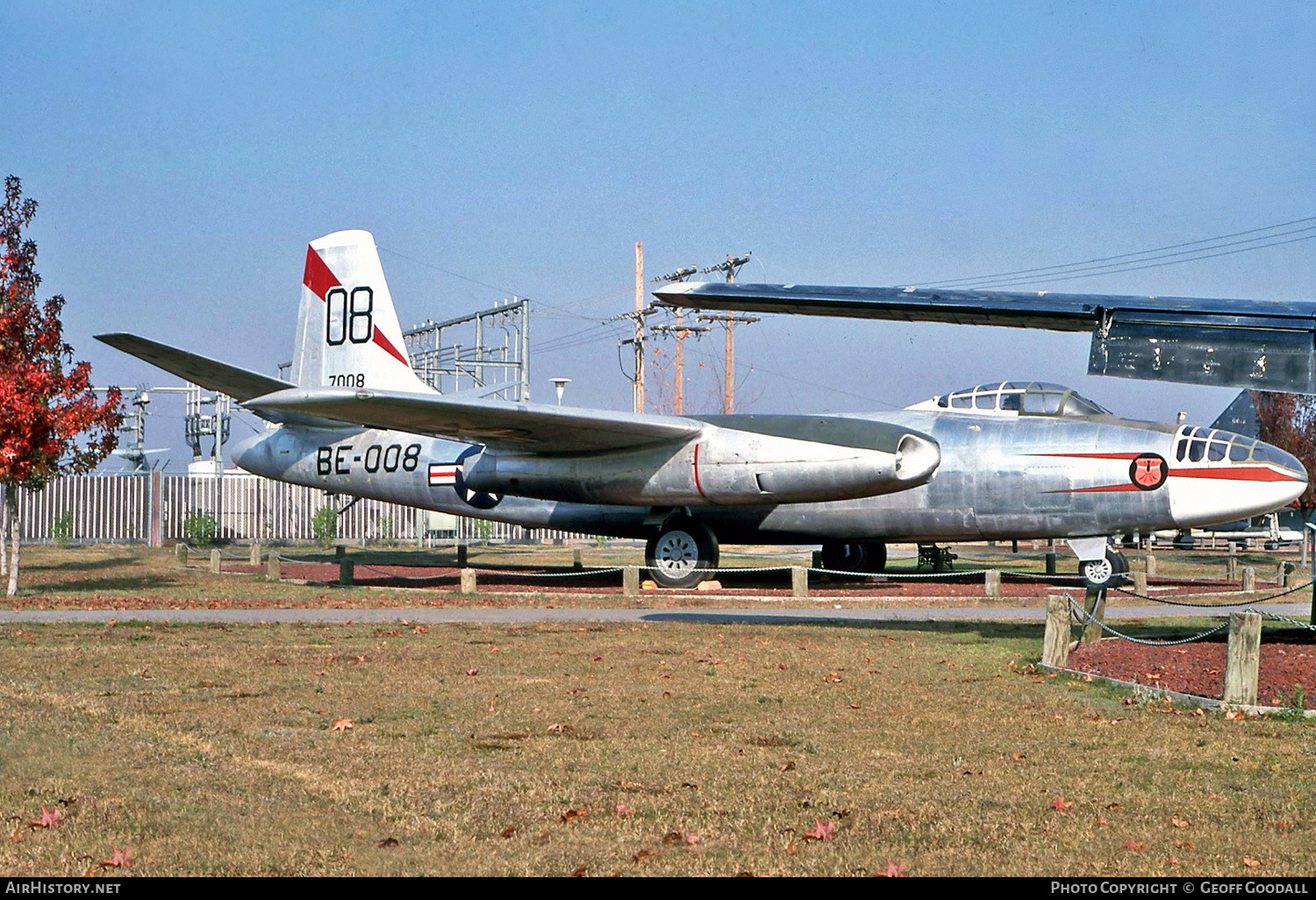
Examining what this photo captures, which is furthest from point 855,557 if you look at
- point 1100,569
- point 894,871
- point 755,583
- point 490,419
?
point 894,871

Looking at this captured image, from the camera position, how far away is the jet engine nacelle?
19688 millimetres

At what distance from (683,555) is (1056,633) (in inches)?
447

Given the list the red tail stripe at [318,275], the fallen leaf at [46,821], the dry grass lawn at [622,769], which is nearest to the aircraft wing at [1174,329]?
the dry grass lawn at [622,769]

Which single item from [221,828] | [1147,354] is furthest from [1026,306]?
[221,828]

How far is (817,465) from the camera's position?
20.0 metres

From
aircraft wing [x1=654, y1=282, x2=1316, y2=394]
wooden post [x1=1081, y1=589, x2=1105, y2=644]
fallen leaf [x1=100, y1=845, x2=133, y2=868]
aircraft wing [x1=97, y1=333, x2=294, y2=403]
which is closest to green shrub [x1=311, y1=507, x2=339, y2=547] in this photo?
aircraft wing [x1=97, y1=333, x2=294, y2=403]

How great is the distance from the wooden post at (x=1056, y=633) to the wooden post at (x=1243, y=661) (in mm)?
2187

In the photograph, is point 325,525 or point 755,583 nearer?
point 755,583

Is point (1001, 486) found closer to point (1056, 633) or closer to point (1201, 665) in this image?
point (1056, 633)

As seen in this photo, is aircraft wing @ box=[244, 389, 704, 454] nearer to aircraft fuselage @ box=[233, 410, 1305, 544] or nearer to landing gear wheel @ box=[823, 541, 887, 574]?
aircraft fuselage @ box=[233, 410, 1305, 544]

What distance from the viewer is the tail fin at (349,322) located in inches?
1007

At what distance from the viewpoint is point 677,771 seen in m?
7.22

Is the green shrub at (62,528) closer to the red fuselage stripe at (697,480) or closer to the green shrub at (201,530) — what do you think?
the green shrub at (201,530)
